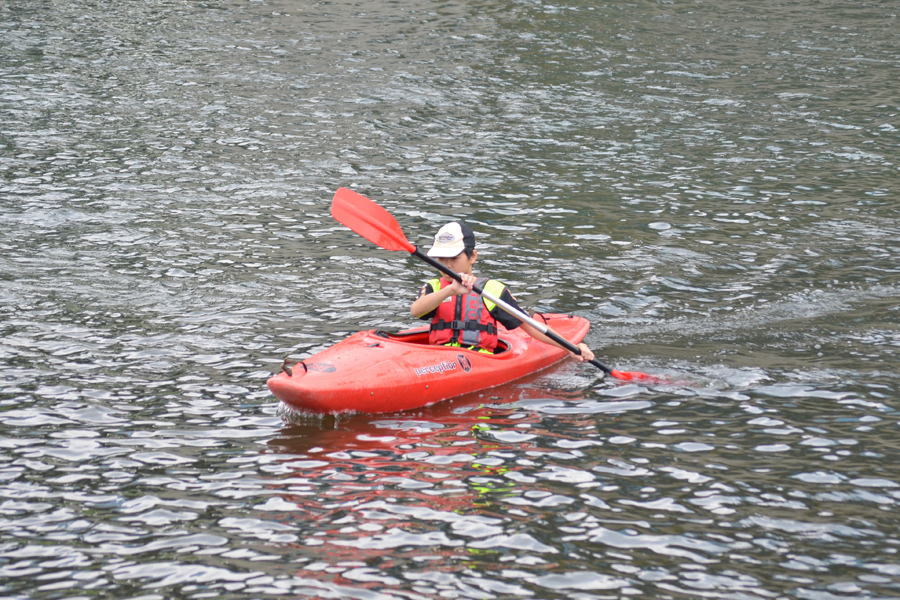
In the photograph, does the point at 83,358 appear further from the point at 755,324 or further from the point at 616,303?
the point at 755,324

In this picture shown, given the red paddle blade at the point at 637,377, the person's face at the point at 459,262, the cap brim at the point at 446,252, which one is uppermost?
the cap brim at the point at 446,252

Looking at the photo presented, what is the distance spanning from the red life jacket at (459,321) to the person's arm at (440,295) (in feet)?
0.62

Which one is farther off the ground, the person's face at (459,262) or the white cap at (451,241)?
the white cap at (451,241)

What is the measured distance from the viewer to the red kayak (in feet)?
24.1

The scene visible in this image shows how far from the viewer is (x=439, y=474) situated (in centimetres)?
663

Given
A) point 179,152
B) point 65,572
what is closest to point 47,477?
point 65,572

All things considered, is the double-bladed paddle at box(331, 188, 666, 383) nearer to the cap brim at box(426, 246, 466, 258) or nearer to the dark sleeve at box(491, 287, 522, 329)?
the dark sleeve at box(491, 287, 522, 329)

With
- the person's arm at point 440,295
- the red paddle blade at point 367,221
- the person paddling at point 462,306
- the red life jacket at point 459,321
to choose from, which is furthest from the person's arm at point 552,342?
the red paddle blade at point 367,221

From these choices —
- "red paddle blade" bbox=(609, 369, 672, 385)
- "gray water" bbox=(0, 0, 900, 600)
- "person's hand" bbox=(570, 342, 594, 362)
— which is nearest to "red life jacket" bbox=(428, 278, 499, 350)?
"gray water" bbox=(0, 0, 900, 600)

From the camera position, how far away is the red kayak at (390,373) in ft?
24.1

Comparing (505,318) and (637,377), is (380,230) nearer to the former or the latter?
(505,318)

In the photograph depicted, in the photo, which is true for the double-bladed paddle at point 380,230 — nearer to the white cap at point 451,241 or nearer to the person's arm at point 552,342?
the person's arm at point 552,342

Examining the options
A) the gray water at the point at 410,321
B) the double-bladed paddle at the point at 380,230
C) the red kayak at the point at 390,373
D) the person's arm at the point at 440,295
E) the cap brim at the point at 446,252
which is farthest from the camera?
the double-bladed paddle at the point at 380,230

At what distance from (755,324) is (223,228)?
22.5ft
